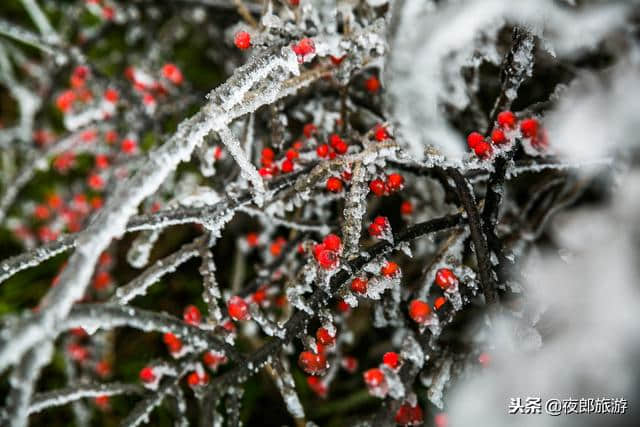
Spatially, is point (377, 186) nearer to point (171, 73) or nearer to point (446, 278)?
point (446, 278)

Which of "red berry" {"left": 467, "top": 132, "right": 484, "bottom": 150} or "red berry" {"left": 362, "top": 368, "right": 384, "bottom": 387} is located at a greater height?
"red berry" {"left": 467, "top": 132, "right": 484, "bottom": 150}

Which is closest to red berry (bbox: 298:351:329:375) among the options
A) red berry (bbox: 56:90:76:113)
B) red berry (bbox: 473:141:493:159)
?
red berry (bbox: 473:141:493:159)

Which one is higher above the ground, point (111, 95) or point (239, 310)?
point (111, 95)

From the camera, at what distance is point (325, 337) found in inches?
33.7

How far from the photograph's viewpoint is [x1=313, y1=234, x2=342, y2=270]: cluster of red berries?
83cm

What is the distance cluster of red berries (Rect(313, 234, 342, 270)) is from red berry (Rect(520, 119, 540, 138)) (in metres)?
0.41

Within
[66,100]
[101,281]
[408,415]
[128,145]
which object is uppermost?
[66,100]

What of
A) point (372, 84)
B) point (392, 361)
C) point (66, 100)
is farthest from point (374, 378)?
point (66, 100)

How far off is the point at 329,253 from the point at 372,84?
56 centimetres

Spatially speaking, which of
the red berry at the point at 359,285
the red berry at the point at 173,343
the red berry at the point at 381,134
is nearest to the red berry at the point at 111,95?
the red berry at the point at 173,343

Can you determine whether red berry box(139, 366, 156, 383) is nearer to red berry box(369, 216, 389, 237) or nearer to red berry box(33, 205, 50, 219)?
red berry box(369, 216, 389, 237)

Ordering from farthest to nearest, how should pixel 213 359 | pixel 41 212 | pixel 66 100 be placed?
pixel 41 212 → pixel 66 100 → pixel 213 359


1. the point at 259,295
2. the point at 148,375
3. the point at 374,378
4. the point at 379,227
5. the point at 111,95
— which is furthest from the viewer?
the point at 111,95

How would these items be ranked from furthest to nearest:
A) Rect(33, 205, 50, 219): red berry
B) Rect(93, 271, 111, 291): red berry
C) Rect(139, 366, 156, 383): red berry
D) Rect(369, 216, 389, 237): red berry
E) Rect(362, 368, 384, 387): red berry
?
Rect(33, 205, 50, 219): red berry
Rect(93, 271, 111, 291): red berry
Rect(139, 366, 156, 383): red berry
Rect(369, 216, 389, 237): red berry
Rect(362, 368, 384, 387): red berry
